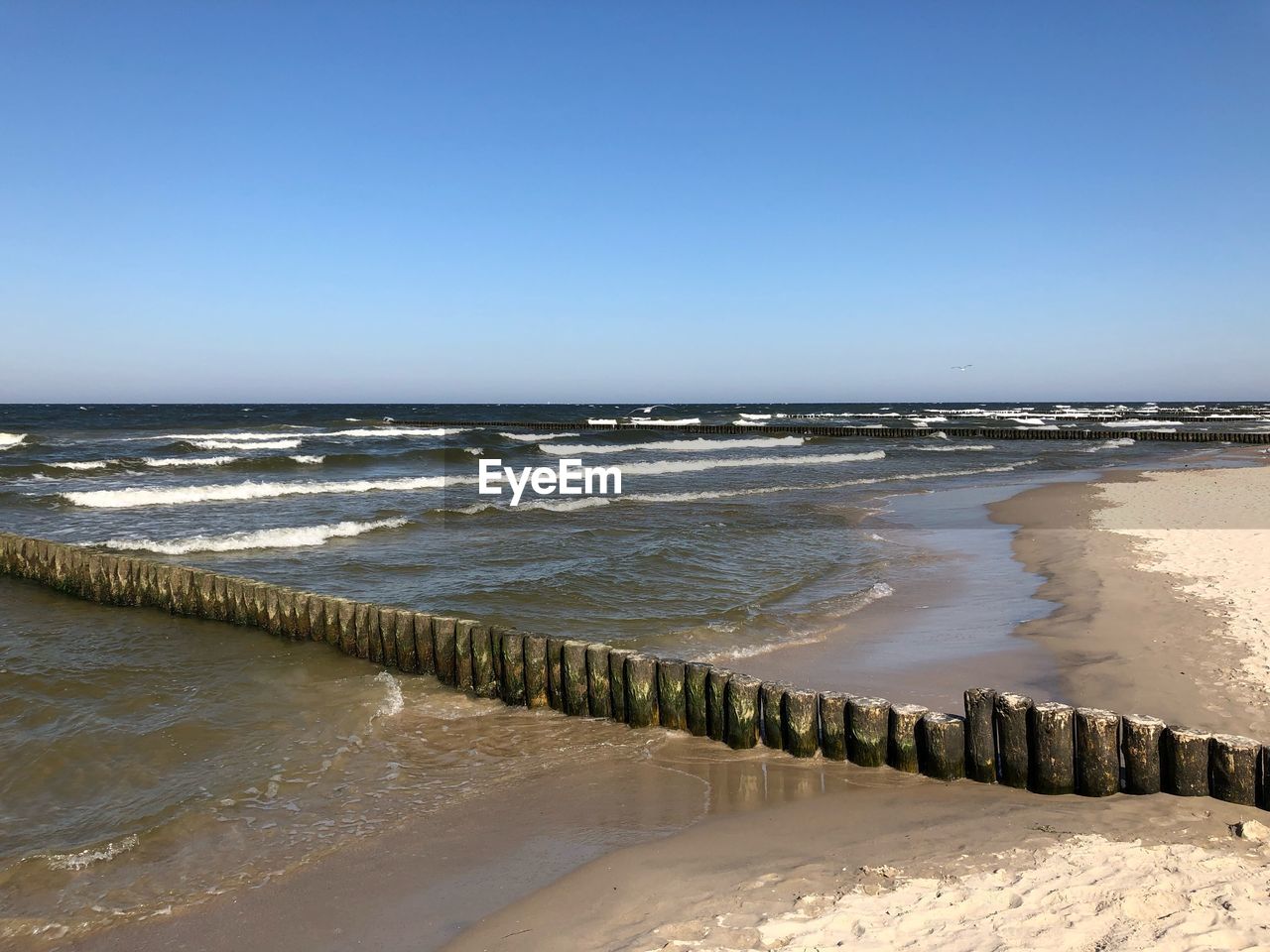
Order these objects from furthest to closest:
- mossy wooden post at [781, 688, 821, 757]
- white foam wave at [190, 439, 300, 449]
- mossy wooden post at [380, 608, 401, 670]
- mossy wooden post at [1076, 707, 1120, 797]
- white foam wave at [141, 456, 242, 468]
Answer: white foam wave at [190, 439, 300, 449] → white foam wave at [141, 456, 242, 468] → mossy wooden post at [380, 608, 401, 670] → mossy wooden post at [781, 688, 821, 757] → mossy wooden post at [1076, 707, 1120, 797]

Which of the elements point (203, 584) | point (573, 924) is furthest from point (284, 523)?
point (573, 924)

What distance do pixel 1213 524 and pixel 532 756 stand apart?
57.4 ft

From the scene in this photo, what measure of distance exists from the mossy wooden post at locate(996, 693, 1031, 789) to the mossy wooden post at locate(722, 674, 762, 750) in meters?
1.92

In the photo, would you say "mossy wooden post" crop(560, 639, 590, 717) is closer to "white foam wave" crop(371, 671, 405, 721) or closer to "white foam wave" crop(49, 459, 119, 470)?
"white foam wave" crop(371, 671, 405, 721)

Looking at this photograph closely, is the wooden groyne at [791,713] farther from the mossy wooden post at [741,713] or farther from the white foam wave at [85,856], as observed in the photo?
the white foam wave at [85,856]

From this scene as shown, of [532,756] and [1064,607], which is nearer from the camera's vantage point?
[532,756]

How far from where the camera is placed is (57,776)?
22.1 feet

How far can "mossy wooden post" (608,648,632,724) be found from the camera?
7.80m

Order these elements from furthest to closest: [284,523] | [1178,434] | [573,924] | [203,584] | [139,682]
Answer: [1178,434] < [284,523] < [203,584] < [139,682] < [573,924]

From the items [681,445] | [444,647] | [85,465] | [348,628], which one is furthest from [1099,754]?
[681,445]

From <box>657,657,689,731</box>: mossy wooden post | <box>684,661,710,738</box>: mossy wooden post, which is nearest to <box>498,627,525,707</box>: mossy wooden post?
<box>657,657,689,731</box>: mossy wooden post

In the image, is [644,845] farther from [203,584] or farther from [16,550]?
[16,550]

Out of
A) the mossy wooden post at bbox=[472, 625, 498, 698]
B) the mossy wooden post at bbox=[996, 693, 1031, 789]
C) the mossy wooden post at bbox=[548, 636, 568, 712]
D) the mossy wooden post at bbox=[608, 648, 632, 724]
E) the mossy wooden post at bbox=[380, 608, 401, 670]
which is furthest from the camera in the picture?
the mossy wooden post at bbox=[380, 608, 401, 670]

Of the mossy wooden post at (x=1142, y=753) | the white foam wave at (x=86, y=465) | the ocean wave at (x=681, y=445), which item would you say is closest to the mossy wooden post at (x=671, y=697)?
the mossy wooden post at (x=1142, y=753)
